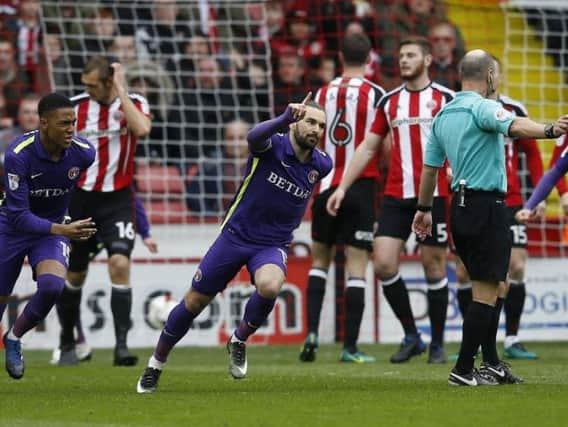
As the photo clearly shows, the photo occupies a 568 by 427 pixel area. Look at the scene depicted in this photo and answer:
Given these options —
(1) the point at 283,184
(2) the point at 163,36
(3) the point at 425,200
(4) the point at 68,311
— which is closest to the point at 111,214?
(4) the point at 68,311

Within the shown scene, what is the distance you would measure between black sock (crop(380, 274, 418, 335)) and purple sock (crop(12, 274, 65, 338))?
294cm

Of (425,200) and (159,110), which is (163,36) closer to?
(159,110)

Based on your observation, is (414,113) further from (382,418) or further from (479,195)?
(382,418)

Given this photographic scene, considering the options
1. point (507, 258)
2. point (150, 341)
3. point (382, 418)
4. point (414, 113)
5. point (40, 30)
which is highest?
point (40, 30)

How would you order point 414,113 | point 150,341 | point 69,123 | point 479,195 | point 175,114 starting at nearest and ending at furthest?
point 479,195
point 69,123
point 414,113
point 150,341
point 175,114

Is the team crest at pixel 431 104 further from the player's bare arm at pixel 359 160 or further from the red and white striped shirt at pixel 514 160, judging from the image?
the red and white striped shirt at pixel 514 160

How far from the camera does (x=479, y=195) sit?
7.79 meters

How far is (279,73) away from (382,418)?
933cm

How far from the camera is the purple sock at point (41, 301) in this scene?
8.64 meters

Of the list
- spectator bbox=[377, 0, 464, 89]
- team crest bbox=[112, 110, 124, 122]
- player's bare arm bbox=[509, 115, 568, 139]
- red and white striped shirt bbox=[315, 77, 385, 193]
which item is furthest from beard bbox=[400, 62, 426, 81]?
spectator bbox=[377, 0, 464, 89]

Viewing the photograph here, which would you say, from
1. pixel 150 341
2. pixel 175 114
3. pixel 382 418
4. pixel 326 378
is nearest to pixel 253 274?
pixel 326 378

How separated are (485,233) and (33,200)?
2963 mm

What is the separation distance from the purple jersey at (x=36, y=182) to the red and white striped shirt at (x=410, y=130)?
257 centimetres

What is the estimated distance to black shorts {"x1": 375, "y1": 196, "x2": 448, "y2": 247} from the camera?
10.3 metres
